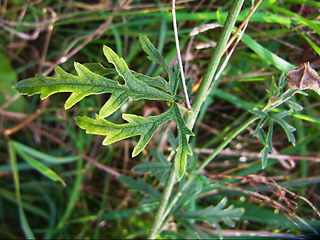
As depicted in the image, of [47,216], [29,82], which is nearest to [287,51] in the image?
[29,82]

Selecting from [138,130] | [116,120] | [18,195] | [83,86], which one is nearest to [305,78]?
[138,130]

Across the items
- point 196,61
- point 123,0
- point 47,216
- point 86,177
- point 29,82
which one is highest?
point 123,0

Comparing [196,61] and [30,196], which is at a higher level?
A: [196,61]

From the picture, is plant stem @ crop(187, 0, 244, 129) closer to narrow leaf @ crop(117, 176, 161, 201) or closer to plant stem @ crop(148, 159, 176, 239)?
plant stem @ crop(148, 159, 176, 239)

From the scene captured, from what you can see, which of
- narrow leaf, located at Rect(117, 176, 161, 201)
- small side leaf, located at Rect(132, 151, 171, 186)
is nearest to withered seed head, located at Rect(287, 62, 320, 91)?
small side leaf, located at Rect(132, 151, 171, 186)

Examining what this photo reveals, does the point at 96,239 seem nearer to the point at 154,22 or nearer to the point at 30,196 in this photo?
the point at 30,196

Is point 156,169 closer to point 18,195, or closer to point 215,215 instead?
point 215,215
